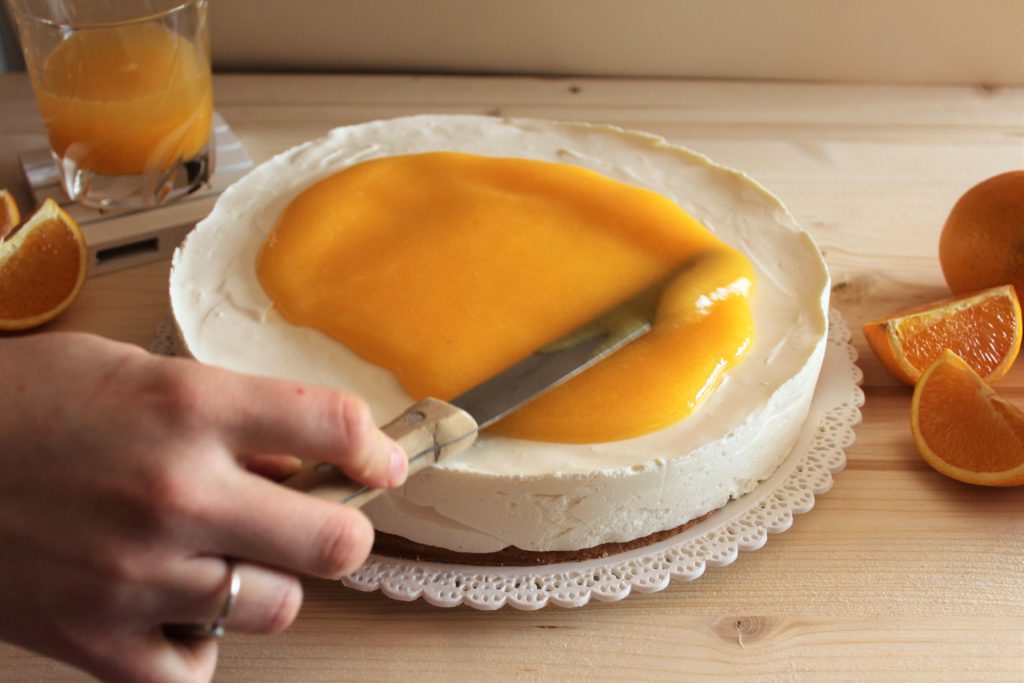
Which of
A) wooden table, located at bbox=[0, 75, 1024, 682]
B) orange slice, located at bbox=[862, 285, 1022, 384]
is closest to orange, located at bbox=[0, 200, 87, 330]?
wooden table, located at bbox=[0, 75, 1024, 682]

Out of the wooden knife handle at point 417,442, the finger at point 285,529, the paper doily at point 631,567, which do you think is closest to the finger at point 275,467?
the wooden knife handle at point 417,442

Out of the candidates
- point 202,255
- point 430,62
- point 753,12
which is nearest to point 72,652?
point 202,255

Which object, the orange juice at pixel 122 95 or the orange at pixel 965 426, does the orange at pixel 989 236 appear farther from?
the orange juice at pixel 122 95

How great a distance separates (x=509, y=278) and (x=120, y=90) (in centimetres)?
74

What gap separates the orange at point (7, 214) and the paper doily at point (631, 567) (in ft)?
2.82

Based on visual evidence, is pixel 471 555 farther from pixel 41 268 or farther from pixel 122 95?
pixel 122 95

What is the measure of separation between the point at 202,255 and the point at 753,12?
1.38 metres

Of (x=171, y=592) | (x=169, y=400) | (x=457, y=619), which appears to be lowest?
(x=457, y=619)

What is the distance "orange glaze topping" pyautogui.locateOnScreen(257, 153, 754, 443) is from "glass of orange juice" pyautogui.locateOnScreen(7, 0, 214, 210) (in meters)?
0.34

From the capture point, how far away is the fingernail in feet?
2.98

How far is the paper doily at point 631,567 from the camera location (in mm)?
1156

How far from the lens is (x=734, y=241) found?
150cm

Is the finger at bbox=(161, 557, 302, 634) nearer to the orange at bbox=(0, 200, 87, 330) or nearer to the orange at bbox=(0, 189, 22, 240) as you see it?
the orange at bbox=(0, 200, 87, 330)

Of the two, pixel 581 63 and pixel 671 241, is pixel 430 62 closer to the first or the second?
pixel 581 63
